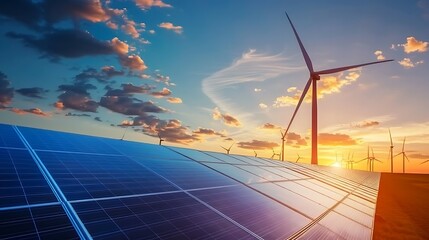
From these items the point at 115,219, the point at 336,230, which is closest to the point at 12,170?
the point at 115,219

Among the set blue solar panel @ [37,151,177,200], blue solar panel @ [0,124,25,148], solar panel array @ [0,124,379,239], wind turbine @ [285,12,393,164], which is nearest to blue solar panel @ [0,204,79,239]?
solar panel array @ [0,124,379,239]

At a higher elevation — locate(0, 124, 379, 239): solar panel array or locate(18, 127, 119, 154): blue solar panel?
locate(18, 127, 119, 154): blue solar panel

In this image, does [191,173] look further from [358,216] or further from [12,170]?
[358,216]

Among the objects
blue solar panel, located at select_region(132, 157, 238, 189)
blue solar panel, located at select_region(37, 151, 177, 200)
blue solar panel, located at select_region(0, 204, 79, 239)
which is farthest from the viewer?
blue solar panel, located at select_region(132, 157, 238, 189)

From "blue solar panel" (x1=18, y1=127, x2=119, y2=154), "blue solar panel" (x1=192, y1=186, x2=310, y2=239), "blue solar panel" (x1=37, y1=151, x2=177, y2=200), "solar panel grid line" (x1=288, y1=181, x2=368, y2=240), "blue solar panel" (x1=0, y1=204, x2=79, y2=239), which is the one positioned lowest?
"solar panel grid line" (x1=288, y1=181, x2=368, y2=240)

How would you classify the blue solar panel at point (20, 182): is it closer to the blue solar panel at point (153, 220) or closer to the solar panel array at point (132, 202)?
the solar panel array at point (132, 202)

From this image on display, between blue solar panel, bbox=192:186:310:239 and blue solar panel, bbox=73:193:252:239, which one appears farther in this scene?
blue solar panel, bbox=192:186:310:239

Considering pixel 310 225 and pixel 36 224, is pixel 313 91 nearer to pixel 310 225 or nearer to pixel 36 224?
pixel 310 225

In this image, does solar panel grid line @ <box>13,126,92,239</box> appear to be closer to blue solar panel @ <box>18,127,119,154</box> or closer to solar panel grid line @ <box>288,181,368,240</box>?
blue solar panel @ <box>18,127,119,154</box>
